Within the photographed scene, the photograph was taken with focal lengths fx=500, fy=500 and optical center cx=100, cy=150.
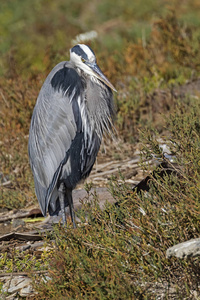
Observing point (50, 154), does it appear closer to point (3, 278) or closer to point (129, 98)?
point (3, 278)

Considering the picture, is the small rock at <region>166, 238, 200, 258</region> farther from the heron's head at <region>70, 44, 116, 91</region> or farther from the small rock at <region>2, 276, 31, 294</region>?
the heron's head at <region>70, 44, 116, 91</region>

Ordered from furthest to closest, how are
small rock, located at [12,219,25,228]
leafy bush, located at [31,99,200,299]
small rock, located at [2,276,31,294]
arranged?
small rock, located at [12,219,25,228] < small rock, located at [2,276,31,294] < leafy bush, located at [31,99,200,299]

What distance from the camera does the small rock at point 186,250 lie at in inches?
105

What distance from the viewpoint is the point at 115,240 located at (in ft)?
9.85

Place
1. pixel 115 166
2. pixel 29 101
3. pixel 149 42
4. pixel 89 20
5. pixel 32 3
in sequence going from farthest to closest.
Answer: pixel 32 3 → pixel 89 20 → pixel 149 42 → pixel 29 101 → pixel 115 166

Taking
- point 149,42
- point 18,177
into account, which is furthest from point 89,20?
point 18,177

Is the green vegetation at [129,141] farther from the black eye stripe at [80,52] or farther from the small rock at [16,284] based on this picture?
the black eye stripe at [80,52]

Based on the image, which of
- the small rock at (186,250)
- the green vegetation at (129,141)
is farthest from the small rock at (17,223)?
the small rock at (186,250)

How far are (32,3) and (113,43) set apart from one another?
21.0ft

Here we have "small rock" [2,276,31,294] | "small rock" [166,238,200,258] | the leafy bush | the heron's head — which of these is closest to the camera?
"small rock" [166,238,200,258]

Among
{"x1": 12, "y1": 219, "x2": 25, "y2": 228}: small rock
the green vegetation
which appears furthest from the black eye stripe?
{"x1": 12, "y1": 219, "x2": 25, "y2": 228}: small rock

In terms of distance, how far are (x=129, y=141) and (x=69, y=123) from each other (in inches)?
71.5

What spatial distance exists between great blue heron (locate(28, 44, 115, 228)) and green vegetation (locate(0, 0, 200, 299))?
488mm

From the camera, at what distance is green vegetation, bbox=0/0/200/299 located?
113 inches
